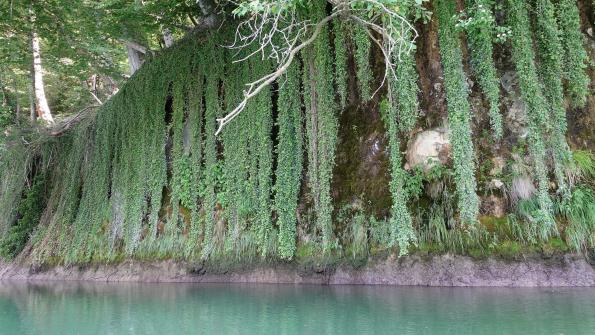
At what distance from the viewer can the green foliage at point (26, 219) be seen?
401 inches

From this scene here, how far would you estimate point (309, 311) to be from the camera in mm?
5816

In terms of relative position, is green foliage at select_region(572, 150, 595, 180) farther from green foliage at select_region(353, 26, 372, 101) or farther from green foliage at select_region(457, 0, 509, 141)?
green foliage at select_region(353, 26, 372, 101)

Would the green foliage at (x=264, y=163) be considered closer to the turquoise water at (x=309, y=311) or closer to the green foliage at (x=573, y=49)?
the turquoise water at (x=309, y=311)

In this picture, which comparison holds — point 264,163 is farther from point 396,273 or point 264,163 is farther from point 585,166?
point 585,166

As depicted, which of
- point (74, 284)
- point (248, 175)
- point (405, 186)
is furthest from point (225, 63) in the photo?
point (74, 284)

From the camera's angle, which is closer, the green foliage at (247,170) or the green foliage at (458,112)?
the green foliage at (458,112)

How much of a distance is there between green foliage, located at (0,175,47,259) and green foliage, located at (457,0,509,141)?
9.41 metres

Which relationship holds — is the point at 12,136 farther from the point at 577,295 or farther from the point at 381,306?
the point at 577,295

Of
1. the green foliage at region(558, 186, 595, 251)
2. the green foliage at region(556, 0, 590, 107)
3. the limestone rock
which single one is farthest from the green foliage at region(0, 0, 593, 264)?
the green foliage at region(556, 0, 590, 107)

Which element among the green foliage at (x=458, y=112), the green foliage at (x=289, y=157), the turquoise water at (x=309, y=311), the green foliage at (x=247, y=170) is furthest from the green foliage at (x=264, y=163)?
the green foliage at (x=458, y=112)

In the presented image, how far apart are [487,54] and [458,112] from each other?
92cm

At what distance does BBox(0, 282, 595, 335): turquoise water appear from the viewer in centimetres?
487

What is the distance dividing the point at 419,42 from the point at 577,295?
4.09 m

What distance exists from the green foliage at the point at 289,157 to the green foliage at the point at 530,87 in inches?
130
